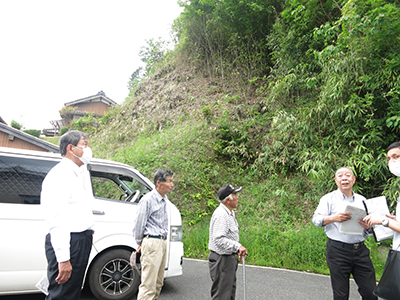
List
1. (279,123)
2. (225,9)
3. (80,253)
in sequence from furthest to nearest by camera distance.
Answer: (225,9), (279,123), (80,253)

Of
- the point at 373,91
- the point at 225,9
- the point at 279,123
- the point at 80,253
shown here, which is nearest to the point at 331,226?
the point at 80,253

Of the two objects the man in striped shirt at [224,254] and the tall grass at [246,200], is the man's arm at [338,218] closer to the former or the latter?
the man in striped shirt at [224,254]

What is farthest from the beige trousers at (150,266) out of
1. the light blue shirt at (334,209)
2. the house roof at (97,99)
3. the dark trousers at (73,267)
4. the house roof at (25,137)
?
the house roof at (97,99)

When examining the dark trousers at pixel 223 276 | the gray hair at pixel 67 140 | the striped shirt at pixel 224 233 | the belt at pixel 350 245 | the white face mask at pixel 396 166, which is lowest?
the dark trousers at pixel 223 276

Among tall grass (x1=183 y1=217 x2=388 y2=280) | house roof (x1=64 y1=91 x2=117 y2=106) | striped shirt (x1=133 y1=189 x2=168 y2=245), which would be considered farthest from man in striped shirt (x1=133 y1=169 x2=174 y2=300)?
house roof (x1=64 y1=91 x2=117 y2=106)

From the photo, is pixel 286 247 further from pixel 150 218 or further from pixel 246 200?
pixel 150 218

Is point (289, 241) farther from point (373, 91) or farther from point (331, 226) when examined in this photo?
point (373, 91)

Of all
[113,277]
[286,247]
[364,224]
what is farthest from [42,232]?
[286,247]

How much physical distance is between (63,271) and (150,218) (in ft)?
3.73

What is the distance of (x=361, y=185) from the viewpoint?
276 inches

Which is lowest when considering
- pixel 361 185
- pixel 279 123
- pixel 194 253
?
pixel 194 253

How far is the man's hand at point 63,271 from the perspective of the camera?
82.4 inches

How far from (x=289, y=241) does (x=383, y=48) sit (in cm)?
500

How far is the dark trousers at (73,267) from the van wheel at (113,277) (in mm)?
1518
